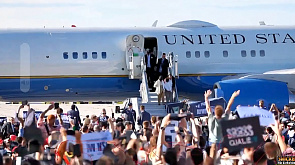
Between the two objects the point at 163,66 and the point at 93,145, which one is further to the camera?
the point at 163,66

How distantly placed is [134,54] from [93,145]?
18663 mm

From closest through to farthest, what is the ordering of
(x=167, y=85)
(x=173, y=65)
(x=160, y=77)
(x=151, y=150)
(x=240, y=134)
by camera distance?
1. (x=240, y=134)
2. (x=151, y=150)
3. (x=167, y=85)
4. (x=160, y=77)
5. (x=173, y=65)

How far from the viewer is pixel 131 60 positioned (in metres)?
31.9

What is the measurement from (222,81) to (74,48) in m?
5.71

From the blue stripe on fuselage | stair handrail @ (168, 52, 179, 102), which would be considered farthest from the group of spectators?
the blue stripe on fuselage

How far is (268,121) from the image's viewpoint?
14.9m

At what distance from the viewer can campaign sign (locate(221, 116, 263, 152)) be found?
11656mm

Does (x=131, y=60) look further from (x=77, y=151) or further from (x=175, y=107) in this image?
(x=77, y=151)

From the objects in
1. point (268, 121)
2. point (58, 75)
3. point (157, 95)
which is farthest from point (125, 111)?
point (268, 121)

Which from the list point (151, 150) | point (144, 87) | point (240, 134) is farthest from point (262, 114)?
point (144, 87)

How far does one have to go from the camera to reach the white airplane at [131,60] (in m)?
31.7

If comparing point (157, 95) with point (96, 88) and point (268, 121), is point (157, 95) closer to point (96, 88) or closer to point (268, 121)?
point (96, 88)

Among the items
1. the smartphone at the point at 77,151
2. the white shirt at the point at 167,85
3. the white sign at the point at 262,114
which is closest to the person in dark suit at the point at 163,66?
the white shirt at the point at 167,85

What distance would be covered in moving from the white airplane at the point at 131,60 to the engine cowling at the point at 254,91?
37 millimetres
